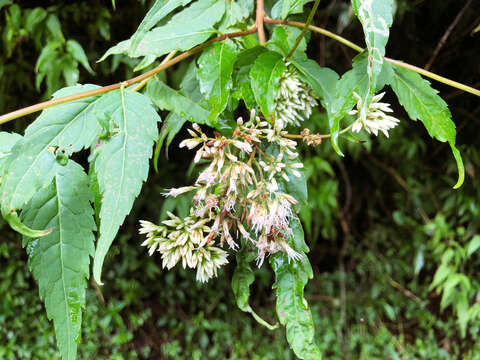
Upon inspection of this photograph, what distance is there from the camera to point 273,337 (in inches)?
92.9

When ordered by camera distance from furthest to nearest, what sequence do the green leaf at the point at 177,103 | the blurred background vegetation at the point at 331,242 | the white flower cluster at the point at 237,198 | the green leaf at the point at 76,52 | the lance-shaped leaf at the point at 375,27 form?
the blurred background vegetation at the point at 331,242, the green leaf at the point at 76,52, the green leaf at the point at 177,103, the white flower cluster at the point at 237,198, the lance-shaped leaf at the point at 375,27

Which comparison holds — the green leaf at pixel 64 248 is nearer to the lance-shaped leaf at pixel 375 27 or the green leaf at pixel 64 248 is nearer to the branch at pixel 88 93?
the branch at pixel 88 93

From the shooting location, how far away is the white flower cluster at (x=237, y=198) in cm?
54

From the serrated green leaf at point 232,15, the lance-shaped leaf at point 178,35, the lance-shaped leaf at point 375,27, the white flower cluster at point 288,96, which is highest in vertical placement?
the lance-shaped leaf at point 375,27

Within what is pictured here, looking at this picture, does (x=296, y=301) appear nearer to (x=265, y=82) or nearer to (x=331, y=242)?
(x=265, y=82)

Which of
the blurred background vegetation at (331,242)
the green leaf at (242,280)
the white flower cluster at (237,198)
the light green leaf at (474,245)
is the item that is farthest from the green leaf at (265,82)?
the light green leaf at (474,245)

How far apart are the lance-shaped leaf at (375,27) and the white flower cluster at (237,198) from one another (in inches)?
6.5

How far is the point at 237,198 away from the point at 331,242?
7.14ft

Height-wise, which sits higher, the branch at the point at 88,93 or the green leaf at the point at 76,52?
the branch at the point at 88,93

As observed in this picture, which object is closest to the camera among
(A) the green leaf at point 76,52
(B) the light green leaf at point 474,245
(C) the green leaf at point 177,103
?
(C) the green leaf at point 177,103

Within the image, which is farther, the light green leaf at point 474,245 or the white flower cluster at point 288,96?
the light green leaf at point 474,245

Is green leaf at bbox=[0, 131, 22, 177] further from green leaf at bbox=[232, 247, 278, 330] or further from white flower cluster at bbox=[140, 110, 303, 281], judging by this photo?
green leaf at bbox=[232, 247, 278, 330]

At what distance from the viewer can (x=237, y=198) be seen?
22.5 inches

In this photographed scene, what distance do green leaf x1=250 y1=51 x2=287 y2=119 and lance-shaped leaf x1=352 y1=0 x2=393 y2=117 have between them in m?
0.13
